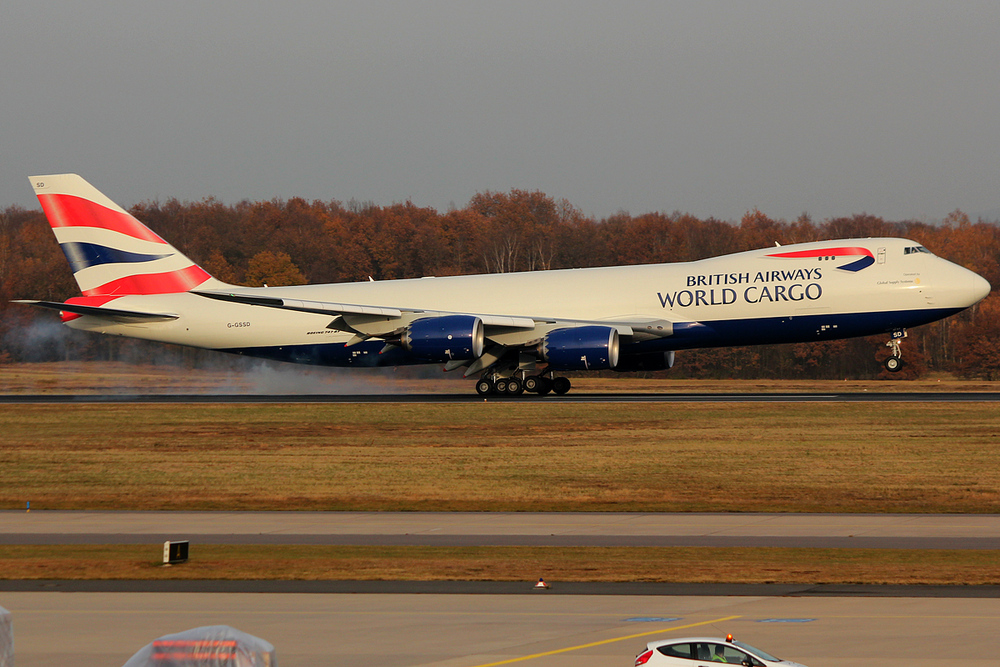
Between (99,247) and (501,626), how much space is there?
1636 inches

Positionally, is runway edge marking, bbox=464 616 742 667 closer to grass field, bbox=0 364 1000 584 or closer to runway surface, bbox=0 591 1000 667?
runway surface, bbox=0 591 1000 667

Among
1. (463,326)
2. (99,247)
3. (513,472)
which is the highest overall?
(99,247)

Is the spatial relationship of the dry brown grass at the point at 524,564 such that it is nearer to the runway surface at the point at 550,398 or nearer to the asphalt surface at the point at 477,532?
the asphalt surface at the point at 477,532

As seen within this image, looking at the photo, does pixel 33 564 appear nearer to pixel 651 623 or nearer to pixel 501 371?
pixel 651 623

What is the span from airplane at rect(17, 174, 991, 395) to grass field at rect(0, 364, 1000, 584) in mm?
4297

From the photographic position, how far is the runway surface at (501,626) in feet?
41.9

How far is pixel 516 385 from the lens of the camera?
4719 centimetres

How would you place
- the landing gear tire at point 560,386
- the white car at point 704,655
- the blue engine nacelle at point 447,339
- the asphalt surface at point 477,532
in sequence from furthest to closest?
the landing gear tire at point 560,386 → the blue engine nacelle at point 447,339 → the asphalt surface at point 477,532 → the white car at point 704,655

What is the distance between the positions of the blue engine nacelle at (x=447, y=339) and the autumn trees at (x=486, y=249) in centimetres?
2913

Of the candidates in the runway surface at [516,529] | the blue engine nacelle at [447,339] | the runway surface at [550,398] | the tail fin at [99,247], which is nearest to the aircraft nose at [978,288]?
the runway surface at [550,398]

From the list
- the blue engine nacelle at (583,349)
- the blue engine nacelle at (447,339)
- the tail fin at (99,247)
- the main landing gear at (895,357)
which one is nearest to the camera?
the blue engine nacelle at (583,349)

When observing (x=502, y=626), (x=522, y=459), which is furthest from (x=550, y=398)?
(x=502, y=626)

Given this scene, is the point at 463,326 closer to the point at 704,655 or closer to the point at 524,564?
the point at 524,564

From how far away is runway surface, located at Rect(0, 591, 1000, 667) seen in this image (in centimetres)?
1277
